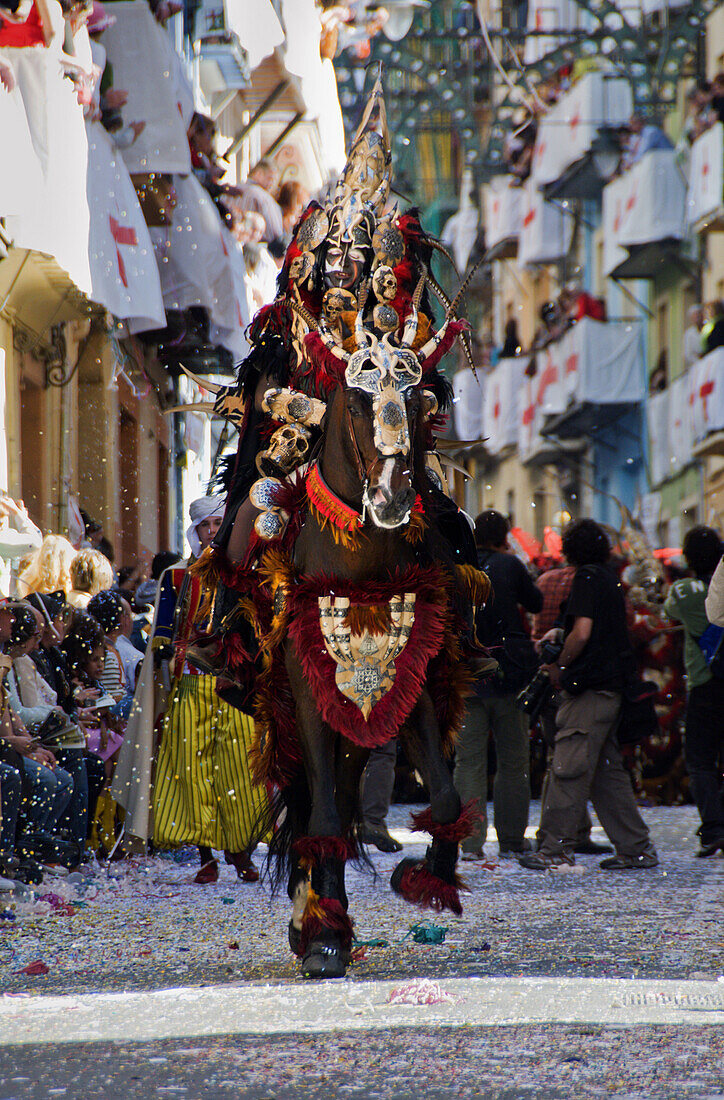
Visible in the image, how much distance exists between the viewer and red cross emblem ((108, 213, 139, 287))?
14.4 meters

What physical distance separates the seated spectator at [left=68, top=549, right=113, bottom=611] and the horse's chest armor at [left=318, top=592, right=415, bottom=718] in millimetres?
4641

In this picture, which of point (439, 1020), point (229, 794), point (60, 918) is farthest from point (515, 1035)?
point (229, 794)

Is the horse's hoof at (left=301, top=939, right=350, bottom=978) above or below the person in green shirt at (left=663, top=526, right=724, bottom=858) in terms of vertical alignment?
below

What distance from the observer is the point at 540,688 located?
33.0 ft

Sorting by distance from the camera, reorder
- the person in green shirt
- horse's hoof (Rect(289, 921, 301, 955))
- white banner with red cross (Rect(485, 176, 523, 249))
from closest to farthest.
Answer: horse's hoof (Rect(289, 921, 301, 955)), the person in green shirt, white banner with red cross (Rect(485, 176, 523, 249))

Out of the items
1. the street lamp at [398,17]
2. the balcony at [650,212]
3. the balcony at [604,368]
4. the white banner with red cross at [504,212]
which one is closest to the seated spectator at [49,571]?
the street lamp at [398,17]

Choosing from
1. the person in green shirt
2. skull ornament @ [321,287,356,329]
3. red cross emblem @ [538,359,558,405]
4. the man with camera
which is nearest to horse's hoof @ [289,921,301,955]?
skull ornament @ [321,287,356,329]

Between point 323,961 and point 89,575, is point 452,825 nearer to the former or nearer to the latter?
point 323,961

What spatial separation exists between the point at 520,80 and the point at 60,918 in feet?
75.6

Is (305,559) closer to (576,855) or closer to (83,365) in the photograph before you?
(576,855)

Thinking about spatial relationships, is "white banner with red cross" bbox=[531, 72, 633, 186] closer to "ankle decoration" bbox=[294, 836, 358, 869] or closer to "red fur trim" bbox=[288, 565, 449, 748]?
"red fur trim" bbox=[288, 565, 449, 748]

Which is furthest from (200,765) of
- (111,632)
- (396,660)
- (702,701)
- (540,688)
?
(396,660)

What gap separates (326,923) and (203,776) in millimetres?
3319

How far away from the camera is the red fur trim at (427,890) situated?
19.8 ft
